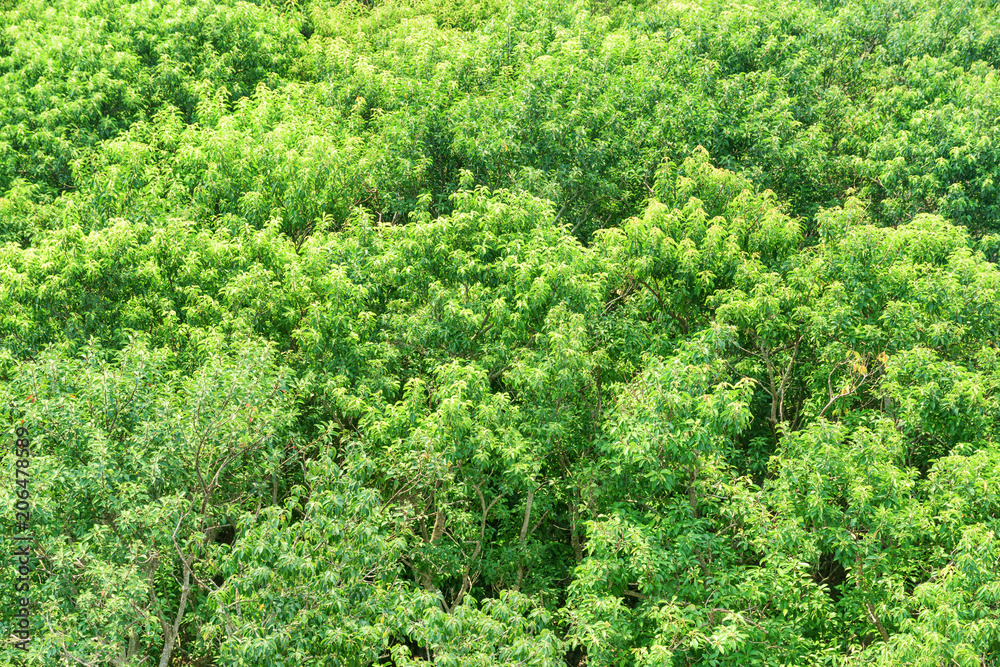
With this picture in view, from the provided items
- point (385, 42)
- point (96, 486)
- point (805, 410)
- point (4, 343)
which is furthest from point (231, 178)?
point (805, 410)

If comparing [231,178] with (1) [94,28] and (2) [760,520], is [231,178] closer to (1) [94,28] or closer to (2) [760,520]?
(1) [94,28]

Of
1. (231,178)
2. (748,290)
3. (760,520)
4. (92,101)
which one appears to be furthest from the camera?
(92,101)

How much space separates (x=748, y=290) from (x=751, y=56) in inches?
321

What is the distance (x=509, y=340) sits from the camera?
47.5 ft

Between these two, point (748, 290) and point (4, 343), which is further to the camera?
point (748, 290)


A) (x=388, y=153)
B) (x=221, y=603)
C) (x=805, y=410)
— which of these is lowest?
(x=805, y=410)

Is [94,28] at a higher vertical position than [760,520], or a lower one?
Answer: higher

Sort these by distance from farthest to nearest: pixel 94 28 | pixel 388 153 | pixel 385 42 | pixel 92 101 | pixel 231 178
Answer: pixel 385 42, pixel 94 28, pixel 92 101, pixel 388 153, pixel 231 178

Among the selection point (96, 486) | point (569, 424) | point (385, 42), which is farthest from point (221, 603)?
point (385, 42)

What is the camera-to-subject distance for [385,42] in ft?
82.4

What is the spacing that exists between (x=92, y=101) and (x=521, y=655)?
17.1m

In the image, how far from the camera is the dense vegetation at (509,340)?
10336mm

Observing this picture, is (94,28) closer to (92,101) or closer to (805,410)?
(92,101)

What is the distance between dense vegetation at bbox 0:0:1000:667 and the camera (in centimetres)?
1034
